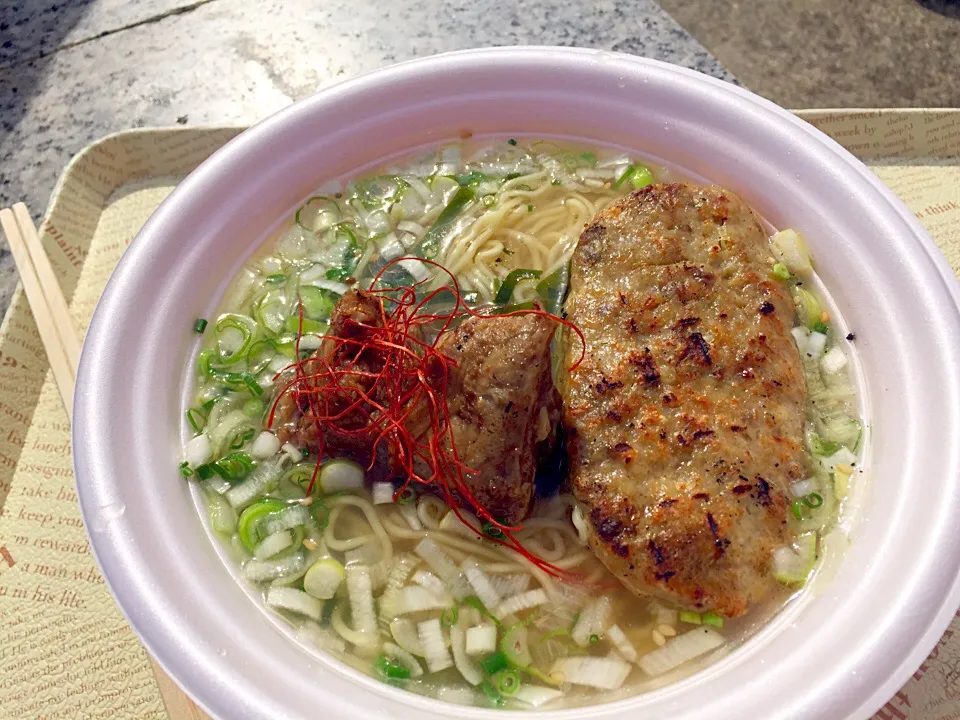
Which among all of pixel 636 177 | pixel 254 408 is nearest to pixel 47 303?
pixel 254 408

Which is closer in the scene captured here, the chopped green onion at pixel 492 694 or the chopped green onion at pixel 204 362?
the chopped green onion at pixel 492 694

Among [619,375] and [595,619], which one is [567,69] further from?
[595,619]

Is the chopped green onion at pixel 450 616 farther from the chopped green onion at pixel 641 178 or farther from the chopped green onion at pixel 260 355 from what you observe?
the chopped green onion at pixel 641 178

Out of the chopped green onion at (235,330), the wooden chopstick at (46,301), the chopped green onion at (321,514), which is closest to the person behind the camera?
the chopped green onion at (321,514)

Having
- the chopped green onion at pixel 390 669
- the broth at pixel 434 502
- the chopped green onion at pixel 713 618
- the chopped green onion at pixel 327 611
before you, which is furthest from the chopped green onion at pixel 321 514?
the chopped green onion at pixel 713 618

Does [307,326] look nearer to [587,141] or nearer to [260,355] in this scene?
[260,355]

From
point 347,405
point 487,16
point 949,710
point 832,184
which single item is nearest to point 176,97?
point 487,16

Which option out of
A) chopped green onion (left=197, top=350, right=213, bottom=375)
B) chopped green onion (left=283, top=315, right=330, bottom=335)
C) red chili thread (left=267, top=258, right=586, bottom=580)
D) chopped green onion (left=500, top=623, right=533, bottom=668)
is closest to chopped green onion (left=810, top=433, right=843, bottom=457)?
red chili thread (left=267, top=258, right=586, bottom=580)
